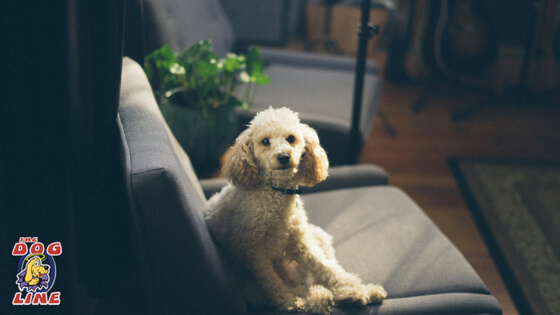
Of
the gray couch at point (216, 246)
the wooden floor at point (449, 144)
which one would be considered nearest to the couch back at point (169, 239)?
the gray couch at point (216, 246)

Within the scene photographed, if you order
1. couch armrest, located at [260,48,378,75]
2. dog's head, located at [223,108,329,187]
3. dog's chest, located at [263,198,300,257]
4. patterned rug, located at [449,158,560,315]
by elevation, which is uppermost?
dog's head, located at [223,108,329,187]

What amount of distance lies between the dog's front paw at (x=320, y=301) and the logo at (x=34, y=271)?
1.92 feet

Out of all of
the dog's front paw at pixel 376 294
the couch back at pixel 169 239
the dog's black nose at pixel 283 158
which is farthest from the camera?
the dog's front paw at pixel 376 294

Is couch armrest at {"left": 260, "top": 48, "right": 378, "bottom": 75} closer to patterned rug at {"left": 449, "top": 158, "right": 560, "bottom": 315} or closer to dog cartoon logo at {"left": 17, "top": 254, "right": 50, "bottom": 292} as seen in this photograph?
patterned rug at {"left": 449, "top": 158, "right": 560, "bottom": 315}

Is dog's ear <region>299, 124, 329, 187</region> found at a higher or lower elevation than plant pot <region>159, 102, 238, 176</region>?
higher

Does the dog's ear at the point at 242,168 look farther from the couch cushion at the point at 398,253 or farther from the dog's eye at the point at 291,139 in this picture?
the couch cushion at the point at 398,253

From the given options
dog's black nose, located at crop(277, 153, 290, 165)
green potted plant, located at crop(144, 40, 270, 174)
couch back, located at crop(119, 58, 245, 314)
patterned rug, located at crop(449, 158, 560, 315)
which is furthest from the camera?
patterned rug, located at crop(449, 158, 560, 315)

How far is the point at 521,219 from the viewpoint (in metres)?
2.17

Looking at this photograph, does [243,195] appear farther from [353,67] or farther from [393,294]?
[353,67]

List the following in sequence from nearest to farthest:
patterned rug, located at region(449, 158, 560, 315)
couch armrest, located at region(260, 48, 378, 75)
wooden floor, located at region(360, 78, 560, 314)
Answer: patterned rug, located at region(449, 158, 560, 315) → wooden floor, located at region(360, 78, 560, 314) → couch armrest, located at region(260, 48, 378, 75)

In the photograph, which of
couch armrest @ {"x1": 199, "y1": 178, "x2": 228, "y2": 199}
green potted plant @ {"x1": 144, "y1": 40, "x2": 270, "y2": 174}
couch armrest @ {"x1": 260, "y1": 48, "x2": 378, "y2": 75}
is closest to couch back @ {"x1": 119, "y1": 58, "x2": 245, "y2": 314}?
couch armrest @ {"x1": 199, "y1": 178, "x2": 228, "y2": 199}

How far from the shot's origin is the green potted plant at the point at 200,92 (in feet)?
5.06

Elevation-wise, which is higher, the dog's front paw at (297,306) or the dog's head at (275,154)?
the dog's head at (275,154)

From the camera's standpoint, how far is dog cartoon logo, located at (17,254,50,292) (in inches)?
40.6
